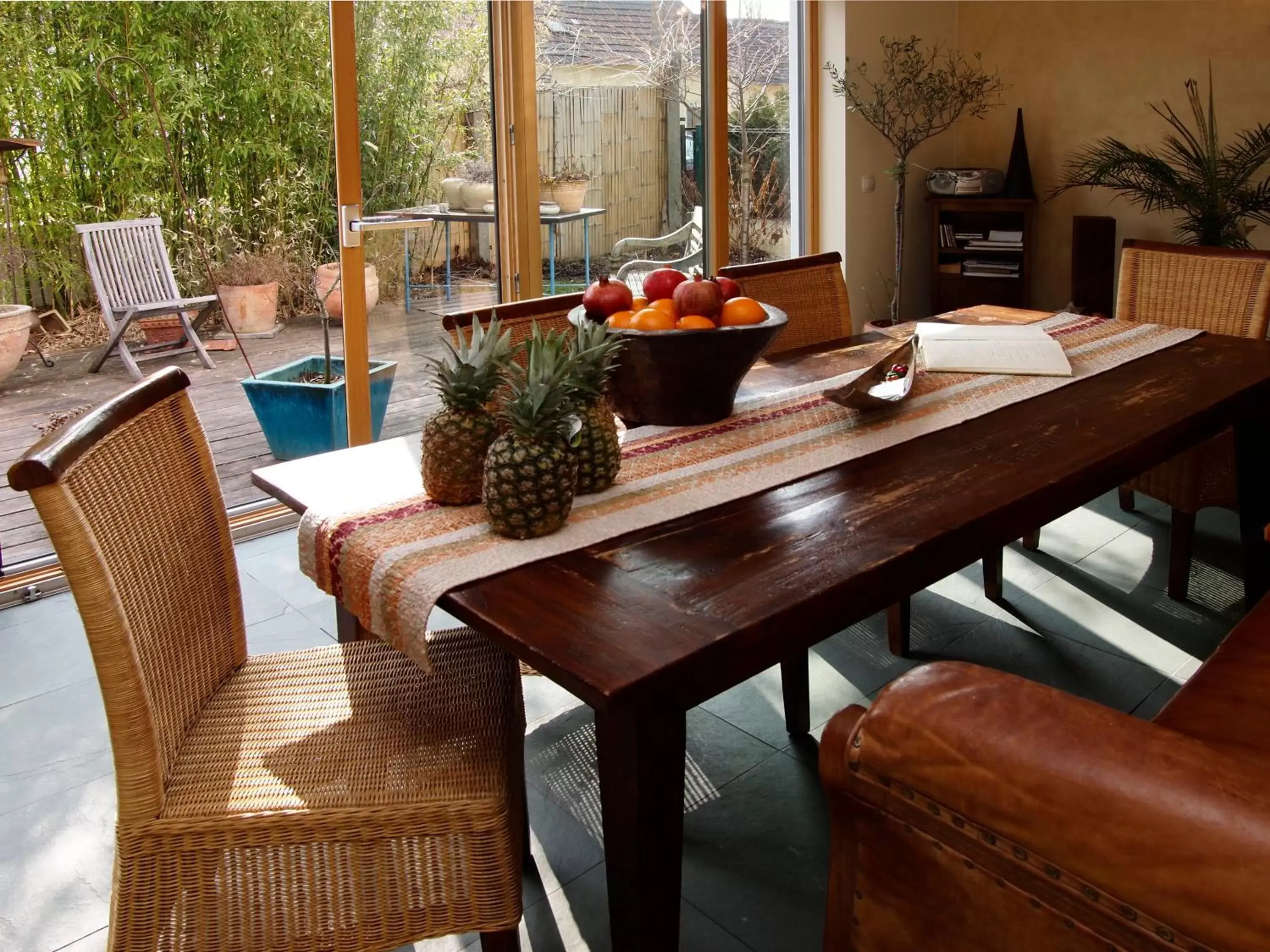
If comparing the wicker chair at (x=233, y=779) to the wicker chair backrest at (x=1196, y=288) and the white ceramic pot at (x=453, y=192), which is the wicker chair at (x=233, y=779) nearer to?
the wicker chair backrest at (x=1196, y=288)

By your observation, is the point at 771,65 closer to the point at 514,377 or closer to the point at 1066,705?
the point at 514,377

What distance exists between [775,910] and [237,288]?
4.55m

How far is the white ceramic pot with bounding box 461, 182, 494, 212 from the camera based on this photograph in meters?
4.16

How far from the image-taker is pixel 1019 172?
5.59 m

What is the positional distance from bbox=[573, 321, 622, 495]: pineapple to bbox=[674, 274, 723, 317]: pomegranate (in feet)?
0.77

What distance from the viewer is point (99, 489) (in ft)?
4.39

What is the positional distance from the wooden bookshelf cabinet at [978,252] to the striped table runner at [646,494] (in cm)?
340

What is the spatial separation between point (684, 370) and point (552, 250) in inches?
107

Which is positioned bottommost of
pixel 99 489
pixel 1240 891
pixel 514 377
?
pixel 1240 891

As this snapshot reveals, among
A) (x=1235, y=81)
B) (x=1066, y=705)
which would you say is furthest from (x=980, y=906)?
(x=1235, y=81)

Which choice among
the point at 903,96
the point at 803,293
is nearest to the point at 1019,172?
the point at 903,96

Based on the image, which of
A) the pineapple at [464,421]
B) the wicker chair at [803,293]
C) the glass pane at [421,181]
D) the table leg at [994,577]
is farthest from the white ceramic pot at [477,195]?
the pineapple at [464,421]

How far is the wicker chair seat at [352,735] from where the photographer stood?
1.37 m

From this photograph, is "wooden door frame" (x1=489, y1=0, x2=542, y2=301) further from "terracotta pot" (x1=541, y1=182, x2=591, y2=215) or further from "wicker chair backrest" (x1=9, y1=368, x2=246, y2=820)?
"wicker chair backrest" (x1=9, y1=368, x2=246, y2=820)
